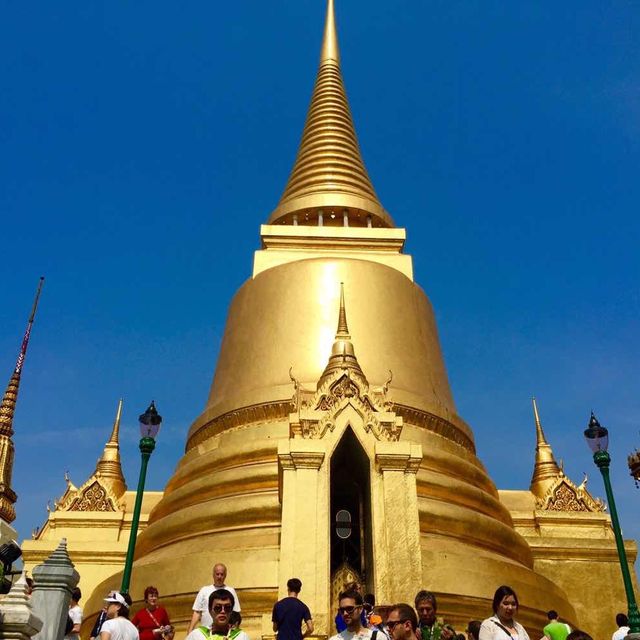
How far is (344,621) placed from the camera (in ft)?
A: 14.8

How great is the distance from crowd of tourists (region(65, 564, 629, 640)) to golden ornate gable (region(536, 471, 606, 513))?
1094 cm

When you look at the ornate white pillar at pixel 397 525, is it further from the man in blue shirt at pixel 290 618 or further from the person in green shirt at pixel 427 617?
the person in green shirt at pixel 427 617

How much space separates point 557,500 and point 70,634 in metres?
14.8

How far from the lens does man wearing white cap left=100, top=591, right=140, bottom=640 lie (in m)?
A: 5.32

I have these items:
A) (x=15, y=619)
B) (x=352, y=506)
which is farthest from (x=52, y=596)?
(x=352, y=506)

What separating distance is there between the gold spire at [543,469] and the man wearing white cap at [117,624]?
1552 centimetres

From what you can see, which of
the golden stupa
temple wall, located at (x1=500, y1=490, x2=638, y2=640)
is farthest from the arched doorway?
temple wall, located at (x1=500, y1=490, x2=638, y2=640)

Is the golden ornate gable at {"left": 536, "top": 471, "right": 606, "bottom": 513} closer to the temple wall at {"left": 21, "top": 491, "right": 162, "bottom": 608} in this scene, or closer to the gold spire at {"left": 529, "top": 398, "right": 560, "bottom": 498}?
the gold spire at {"left": 529, "top": 398, "right": 560, "bottom": 498}

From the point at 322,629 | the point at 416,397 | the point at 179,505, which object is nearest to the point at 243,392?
the point at 179,505

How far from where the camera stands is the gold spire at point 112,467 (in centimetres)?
2030

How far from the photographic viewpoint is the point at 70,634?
6.11 m

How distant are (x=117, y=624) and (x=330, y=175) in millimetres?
17179

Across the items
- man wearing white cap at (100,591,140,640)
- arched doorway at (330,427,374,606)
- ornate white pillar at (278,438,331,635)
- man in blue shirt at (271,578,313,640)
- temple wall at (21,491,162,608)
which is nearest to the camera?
man wearing white cap at (100,591,140,640)

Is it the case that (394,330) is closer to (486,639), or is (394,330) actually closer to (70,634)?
(70,634)
